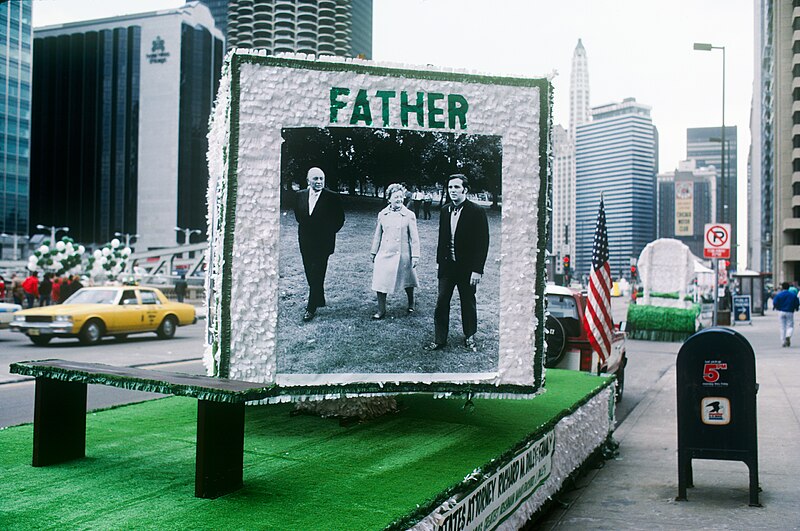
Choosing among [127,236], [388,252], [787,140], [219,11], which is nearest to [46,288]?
[388,252]

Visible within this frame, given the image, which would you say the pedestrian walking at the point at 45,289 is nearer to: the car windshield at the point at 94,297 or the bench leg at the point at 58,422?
the car windshield at the point at 94,297

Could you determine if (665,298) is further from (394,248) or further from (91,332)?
(394,248)

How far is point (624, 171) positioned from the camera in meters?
70.1

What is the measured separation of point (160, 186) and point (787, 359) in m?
122

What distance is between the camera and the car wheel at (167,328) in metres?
21.1

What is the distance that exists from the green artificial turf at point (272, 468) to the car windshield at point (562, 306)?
469cm

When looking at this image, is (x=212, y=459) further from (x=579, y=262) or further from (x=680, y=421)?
(x=579, y=262)

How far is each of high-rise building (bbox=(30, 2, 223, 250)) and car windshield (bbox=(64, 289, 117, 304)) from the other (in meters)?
106

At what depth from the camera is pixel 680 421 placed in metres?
6.31

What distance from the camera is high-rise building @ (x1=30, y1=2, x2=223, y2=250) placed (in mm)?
125625

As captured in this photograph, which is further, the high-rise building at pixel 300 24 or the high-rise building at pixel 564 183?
the high-rise building at pixel 300 24

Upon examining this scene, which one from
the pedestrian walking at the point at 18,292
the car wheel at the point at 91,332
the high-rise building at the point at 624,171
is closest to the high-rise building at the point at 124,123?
the high-rise building at the point at 624,171

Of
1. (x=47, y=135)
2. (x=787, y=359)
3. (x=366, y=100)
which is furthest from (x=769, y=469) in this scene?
(x=47, y=135)

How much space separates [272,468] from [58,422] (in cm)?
121
